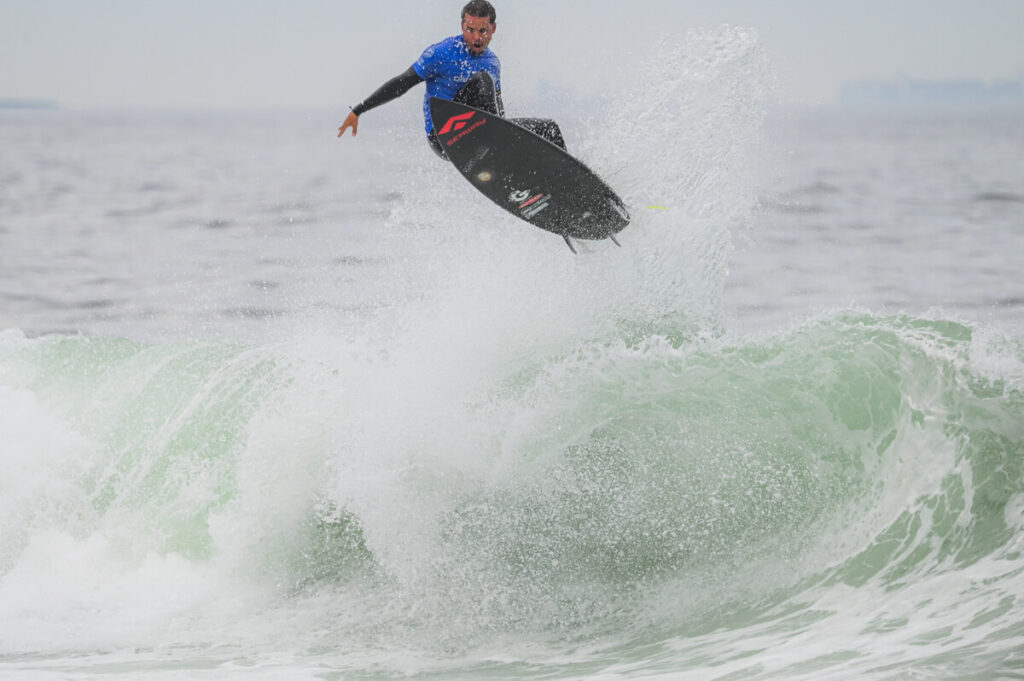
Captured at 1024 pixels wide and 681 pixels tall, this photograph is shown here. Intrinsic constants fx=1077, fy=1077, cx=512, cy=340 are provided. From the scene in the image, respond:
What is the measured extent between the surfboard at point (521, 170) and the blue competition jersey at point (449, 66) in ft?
0.61

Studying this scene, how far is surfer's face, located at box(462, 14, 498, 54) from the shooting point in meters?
6.50

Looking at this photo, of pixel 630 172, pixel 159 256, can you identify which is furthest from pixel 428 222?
pixel 159 256

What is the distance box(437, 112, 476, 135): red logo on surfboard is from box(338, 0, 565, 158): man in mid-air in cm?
11

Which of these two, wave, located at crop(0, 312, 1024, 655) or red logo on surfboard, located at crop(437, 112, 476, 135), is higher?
red logo on surfboard, located at crop(437, 112, 476, 135)

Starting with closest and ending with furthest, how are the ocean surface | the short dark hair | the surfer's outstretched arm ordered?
the ocean surface → the short dark hair → the surfer's outstretched arm

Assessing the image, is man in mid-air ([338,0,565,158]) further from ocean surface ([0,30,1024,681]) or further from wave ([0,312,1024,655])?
wave ([0,312,1024,655])

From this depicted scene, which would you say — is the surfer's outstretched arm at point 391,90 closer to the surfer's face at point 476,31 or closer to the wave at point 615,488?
the surfer's face at point 476,31

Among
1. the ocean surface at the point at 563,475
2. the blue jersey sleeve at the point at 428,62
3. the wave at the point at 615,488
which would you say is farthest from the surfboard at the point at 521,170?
the wave at the point at 615,488

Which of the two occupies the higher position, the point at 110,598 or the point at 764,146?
the point at 764,146

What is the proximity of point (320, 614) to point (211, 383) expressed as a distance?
308cm

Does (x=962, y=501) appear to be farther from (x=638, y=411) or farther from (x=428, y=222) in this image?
(x=428, y=222)

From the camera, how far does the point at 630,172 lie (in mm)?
7355

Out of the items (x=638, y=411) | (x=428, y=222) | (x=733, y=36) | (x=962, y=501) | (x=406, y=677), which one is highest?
(x=733, y=36)

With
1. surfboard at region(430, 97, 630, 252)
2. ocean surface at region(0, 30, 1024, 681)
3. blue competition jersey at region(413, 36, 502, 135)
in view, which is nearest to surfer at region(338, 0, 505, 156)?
blue competition jersey at region(413, 36, 502, 135)
